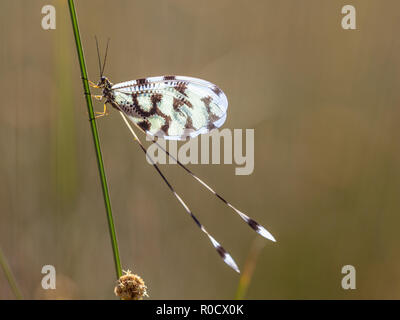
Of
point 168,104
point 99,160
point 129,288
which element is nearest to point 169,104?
point 168,104

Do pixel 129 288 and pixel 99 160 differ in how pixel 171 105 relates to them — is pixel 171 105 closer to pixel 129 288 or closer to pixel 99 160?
pixel 99 160

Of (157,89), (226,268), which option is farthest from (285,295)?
(157,89)

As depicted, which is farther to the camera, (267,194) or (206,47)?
(206,47)

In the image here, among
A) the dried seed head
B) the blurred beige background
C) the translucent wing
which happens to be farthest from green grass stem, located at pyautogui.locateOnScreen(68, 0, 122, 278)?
the blurred beige background

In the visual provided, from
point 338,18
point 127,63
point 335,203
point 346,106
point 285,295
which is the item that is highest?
point 338,18

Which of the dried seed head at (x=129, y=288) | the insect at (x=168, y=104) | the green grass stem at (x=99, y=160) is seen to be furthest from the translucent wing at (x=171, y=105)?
the dried seed head at (x=129, y=288)

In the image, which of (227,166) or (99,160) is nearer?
(99,160)
